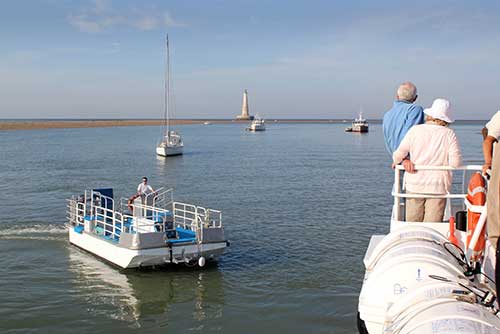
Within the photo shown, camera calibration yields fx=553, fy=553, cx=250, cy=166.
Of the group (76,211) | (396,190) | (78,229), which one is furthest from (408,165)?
(76,211)

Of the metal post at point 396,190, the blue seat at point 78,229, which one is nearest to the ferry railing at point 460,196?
the metal post at point 396,190

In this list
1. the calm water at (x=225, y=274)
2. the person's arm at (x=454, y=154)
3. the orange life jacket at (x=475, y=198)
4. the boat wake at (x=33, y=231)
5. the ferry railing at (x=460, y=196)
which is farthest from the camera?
the boat wake at (x=33, y=231)

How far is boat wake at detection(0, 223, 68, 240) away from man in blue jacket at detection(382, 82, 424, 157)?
15982 mm

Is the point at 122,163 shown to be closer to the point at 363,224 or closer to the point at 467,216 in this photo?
the point at 363,224

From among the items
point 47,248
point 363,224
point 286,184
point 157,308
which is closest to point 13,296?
point 157,308

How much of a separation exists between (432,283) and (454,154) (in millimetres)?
2544

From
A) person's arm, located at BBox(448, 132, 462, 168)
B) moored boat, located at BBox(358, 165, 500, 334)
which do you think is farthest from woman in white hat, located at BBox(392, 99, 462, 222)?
moored boat, located at BBox(358, 165, 500, 334)

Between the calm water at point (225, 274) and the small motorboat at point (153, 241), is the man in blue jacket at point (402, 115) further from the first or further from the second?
the small motorboat at point (153, 241)

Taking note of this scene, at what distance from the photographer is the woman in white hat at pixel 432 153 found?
684 cm

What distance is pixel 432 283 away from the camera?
469 centimetres

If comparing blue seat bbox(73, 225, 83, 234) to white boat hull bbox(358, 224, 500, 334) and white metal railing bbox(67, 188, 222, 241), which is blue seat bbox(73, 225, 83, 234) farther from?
white boat hull bbox(358, 224, 500, 334)

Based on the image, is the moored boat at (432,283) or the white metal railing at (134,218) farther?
the white metal railing at (134,218)

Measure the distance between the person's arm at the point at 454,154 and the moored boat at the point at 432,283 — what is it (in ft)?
2.91

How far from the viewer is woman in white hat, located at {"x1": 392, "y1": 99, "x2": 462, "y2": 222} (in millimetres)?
6836
